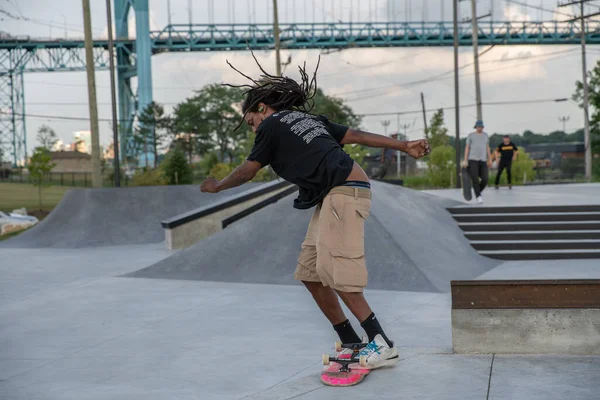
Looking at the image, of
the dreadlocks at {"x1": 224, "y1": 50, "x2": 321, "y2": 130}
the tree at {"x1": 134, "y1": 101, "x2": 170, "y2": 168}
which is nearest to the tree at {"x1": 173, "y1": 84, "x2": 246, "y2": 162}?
the tree at {"x1": 134, "y1": 101, "x2": 170, "y2": 168}

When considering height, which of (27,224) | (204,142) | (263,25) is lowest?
(27,224)

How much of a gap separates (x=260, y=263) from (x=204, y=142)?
260 ft

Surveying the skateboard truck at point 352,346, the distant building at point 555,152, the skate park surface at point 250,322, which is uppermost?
the distant building at point 555,152

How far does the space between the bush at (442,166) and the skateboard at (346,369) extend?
130ft

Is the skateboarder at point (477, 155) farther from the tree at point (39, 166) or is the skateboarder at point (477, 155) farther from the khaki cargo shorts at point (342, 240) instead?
the tree at point (39, 166)

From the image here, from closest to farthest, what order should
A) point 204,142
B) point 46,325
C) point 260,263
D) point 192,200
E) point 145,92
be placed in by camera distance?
point 46,325, point 260,263, point 192,200, point 145,92, point 204,142

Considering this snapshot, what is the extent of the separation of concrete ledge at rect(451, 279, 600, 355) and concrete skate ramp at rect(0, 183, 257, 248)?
44.7ft

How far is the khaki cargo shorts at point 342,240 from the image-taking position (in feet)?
14.8

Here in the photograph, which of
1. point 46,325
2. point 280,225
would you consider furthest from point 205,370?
point 280,225

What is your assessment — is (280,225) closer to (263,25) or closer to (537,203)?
(537,203)

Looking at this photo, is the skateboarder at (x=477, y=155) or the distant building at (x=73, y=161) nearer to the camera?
the skateboarder at (x=477, y=155)

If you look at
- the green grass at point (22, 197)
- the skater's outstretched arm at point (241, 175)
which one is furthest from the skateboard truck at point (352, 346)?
the green grass at point (22, 197)

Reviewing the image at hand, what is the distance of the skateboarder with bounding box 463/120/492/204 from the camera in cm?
Answer: 1543

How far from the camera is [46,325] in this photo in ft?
23.6
